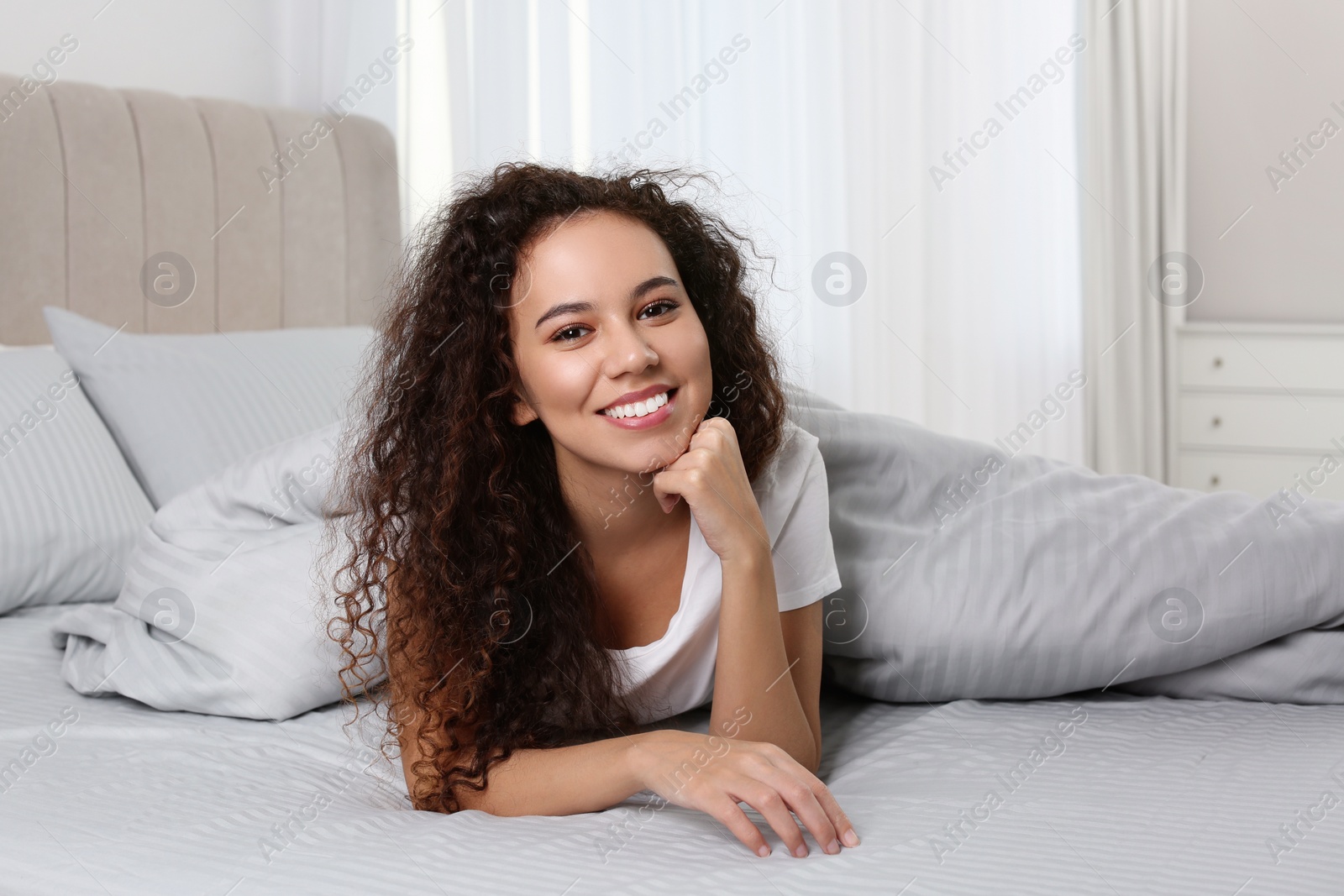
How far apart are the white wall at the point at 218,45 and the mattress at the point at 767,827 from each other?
155cm

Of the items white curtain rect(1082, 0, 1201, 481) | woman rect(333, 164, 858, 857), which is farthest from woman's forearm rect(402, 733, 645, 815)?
white curtain rect(1082, 0, 1201, 481)

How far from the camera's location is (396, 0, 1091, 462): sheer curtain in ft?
9.11

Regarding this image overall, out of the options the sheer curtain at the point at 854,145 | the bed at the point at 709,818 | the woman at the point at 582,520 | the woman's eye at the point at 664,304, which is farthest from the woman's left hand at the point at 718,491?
the sheer curtain at the point at 854,145

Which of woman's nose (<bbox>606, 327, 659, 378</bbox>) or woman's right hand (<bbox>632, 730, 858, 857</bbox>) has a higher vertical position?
woman's nose (<bbox>606, 327, 659, 378</bbox>)

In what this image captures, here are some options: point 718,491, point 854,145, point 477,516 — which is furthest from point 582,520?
point 854,145

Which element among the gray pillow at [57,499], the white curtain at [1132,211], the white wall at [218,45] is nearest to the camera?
the gray pillow at [57,499]

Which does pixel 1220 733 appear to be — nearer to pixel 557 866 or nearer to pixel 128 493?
pixel 557 866

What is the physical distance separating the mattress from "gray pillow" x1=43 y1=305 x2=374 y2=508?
1.63ft

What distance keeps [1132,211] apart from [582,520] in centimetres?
263

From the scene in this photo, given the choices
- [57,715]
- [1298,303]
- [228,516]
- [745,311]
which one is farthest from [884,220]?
[57,715]

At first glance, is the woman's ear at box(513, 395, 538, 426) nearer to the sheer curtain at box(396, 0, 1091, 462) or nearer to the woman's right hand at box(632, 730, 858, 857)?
the woman's right hand at box(632, 730, 858, 857)

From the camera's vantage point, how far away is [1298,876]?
82 cm

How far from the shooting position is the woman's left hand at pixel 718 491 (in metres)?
1.02

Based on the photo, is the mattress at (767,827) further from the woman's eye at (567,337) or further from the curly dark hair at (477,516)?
the woman's eye at (567,337)
